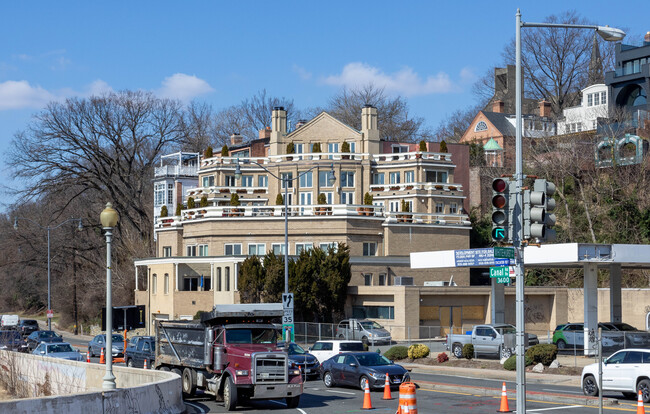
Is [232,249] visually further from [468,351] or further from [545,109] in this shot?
[545,109]

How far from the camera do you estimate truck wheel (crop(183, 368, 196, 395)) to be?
26.8 m

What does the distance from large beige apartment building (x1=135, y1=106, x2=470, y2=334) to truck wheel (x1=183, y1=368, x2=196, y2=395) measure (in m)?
30.6

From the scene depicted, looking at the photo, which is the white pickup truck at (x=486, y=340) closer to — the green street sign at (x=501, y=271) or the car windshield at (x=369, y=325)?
the car windshield at (x=369, y=325)

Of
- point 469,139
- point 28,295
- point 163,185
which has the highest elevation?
point 469,139

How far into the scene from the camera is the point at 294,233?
66.1 metres

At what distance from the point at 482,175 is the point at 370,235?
19.7 m

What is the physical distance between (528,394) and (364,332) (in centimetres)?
2557

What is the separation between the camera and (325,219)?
65.5 m

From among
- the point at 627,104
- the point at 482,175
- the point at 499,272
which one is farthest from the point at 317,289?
the point at 627,104

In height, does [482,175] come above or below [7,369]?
above

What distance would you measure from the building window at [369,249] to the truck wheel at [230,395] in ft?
138

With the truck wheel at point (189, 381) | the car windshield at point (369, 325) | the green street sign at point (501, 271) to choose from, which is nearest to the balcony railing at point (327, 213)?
the car windshield at point (369, 325)

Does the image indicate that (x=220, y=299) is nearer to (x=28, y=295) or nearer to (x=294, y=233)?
(x=294, y=233)

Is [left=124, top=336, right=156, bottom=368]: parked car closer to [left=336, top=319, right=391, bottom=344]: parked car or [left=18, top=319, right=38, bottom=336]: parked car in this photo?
[left=336, top=319, right=391, bottom=344]: parked car
